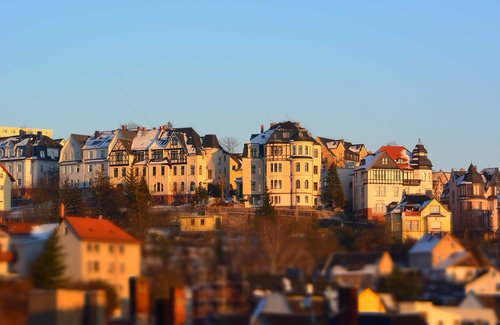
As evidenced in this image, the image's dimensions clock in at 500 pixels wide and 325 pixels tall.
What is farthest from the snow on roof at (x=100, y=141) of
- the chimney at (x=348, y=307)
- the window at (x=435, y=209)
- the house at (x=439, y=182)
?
the chimney at (x=348, y=307)

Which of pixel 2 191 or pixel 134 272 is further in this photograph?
pixel 2 191

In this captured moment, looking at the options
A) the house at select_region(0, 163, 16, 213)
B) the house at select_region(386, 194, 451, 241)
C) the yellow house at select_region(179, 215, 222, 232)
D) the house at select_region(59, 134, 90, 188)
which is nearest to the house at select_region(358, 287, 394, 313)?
the yellow house at select_region(179, 215, 222, 232)

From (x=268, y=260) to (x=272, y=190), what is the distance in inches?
2686

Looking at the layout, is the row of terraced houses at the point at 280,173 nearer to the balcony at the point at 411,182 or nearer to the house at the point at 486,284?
the balcony at the point at 411,182

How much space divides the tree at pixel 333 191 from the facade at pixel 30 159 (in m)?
25.2

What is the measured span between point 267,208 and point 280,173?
1112cm

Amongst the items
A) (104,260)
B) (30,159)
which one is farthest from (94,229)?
(30,159)

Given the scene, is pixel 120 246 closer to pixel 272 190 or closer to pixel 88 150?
pixel 272 190

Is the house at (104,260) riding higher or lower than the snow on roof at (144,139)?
lower

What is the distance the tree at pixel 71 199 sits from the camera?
348 feet

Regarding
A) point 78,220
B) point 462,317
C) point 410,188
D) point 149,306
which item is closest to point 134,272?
point 149,306

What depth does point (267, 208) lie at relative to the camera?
4151 inches

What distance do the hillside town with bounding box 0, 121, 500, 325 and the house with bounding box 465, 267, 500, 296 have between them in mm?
61

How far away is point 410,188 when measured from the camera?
11762cm
